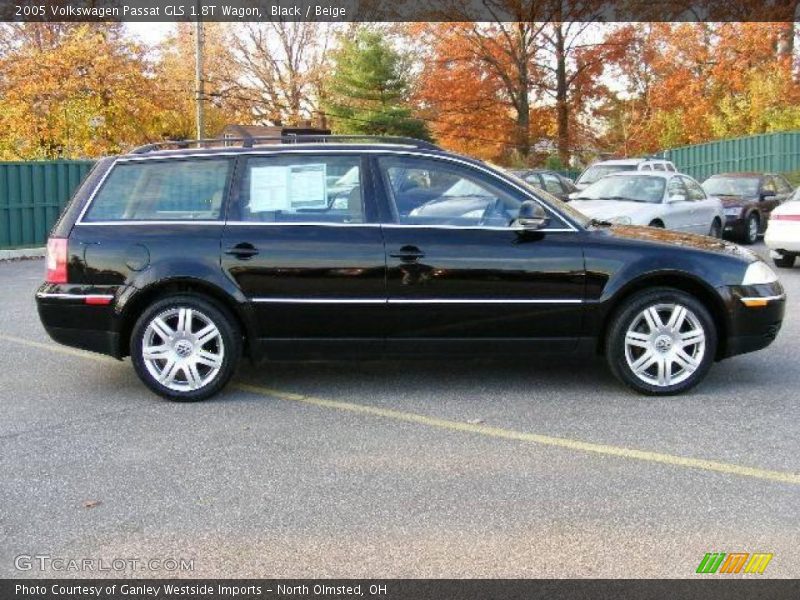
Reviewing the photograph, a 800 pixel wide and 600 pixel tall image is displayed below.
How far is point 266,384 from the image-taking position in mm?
6434

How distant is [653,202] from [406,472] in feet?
32.3

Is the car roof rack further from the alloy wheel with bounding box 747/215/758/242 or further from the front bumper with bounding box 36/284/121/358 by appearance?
the alloy wheel with bounding box 747/215/758/242

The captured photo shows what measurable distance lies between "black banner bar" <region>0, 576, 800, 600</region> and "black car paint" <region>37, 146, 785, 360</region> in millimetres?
2643

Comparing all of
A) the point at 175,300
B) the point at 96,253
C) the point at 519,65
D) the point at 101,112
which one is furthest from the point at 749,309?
the point at 519,65

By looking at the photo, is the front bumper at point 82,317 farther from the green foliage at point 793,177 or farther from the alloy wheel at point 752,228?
the green foliage at point 793,177

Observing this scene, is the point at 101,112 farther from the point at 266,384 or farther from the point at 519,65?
the point at 266,384

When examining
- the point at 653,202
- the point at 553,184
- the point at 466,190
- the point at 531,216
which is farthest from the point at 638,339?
the point at 553,184

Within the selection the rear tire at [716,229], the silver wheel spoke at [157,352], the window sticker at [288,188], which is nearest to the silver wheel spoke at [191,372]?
the silver wheel spoke at [157,352]

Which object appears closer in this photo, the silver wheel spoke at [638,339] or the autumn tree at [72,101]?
the silver wheel spoke at [638,339]

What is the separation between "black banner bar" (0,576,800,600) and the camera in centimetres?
330

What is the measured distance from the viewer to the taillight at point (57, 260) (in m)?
5.93

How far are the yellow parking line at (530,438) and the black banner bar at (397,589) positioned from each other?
1.19 metres

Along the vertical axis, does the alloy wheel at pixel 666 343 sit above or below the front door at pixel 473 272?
below

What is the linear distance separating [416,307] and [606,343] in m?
1.33
